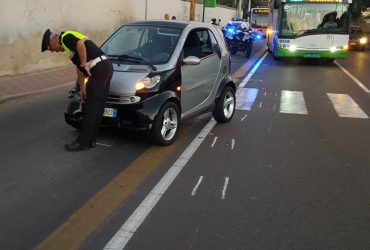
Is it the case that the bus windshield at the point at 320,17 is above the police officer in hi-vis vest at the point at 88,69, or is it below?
above

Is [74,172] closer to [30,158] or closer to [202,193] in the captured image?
[30,158]

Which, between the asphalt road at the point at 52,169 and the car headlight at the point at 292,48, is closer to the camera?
the asphalt road at the point at 52,169

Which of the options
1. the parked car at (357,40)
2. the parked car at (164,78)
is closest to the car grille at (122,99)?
the parked car at (164,78)

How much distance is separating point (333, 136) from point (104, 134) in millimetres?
3491

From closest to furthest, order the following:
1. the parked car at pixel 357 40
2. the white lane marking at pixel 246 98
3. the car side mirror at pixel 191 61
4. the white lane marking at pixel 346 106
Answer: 1. the car side mirror at pixel 191 61
2. the white lane marking at pixel 346 106
3. the white lane marking at pixel 246 98
4. the parked car at pixel 357 40

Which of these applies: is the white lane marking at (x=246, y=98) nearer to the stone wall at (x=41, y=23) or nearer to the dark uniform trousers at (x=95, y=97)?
the dark uniform trousers at (x=95, y=97)

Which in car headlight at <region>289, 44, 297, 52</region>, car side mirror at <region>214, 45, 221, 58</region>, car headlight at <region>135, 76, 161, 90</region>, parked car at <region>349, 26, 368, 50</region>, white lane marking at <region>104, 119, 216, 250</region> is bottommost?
white lane marking at <region>104, 119, 216, 250</region>

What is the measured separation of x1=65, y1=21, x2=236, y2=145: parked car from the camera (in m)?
6.49

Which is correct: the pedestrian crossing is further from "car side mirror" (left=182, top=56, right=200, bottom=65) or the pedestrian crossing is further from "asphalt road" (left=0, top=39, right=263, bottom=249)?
"car side mirror" (left=182, top=56, right=200, bottom=65)

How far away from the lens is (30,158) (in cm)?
611

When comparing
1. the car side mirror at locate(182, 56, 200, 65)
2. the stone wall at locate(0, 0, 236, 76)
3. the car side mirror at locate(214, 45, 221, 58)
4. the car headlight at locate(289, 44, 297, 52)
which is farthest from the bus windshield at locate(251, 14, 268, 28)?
the car side mirror at locate(182, 56, 200, 65)

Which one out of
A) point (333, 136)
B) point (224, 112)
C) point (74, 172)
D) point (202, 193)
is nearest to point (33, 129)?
point (74, 172)

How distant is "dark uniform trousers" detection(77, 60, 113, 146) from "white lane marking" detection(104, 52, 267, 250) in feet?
3.85

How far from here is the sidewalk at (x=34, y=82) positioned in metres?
10.8
